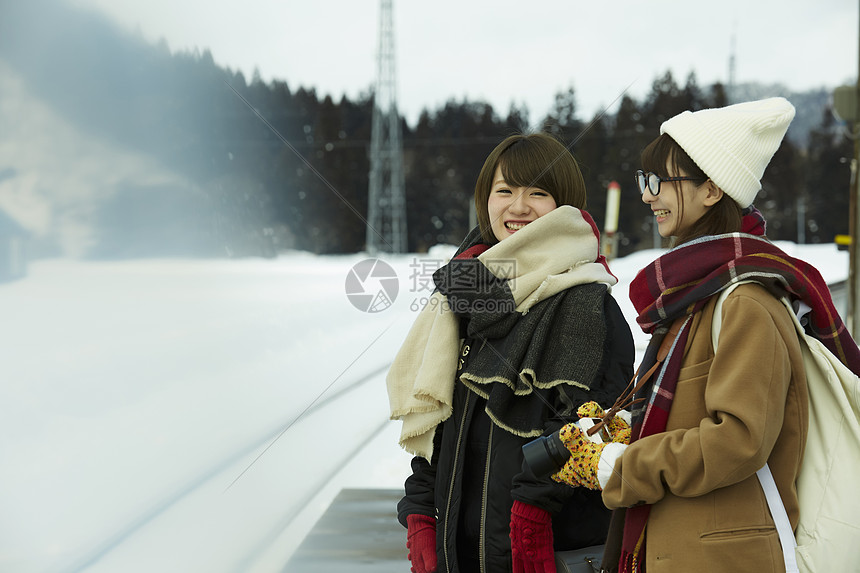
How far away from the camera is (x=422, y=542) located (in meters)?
1.70

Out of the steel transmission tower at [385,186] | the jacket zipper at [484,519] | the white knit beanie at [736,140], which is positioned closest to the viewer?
the white knit beanie at [736,140]

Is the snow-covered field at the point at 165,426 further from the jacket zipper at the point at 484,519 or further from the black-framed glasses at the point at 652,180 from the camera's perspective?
the black-framed glasses at the point at 652,180

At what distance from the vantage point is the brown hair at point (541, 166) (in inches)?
67.7

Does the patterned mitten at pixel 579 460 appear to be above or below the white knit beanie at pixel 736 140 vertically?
below

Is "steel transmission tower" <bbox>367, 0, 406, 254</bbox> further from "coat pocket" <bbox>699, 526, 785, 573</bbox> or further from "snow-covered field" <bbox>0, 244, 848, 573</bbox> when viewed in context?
"coat pocket" <bbox>699, 526, 785, 573</bbox>

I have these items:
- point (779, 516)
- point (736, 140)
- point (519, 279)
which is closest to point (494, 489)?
point (519, 279)

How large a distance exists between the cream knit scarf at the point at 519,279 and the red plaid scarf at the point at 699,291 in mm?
359

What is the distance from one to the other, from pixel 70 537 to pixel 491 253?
2263 millimetres

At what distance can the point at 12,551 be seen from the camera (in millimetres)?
2646

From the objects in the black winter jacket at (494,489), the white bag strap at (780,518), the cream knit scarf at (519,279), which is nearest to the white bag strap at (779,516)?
the white bag strap at (780,518)

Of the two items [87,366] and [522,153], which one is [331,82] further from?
[522,153]

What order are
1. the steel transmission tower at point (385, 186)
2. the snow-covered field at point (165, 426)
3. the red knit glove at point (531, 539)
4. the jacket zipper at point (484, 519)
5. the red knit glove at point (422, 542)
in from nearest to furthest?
the red knit glove at point (531, 539) < the jacket zipper at point (484, 519) < the red knit glove at point (422, 542) < the snow-covered field at point (165, 426) < the steel transmission tower at point (385, 186)

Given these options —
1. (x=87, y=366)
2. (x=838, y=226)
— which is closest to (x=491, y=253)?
(x=87, y=366)

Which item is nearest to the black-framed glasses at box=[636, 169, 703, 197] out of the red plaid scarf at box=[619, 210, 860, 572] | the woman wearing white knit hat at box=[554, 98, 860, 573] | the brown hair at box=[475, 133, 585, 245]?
the woman wearing white knit hat at box=[554, 98, 860, 573]
